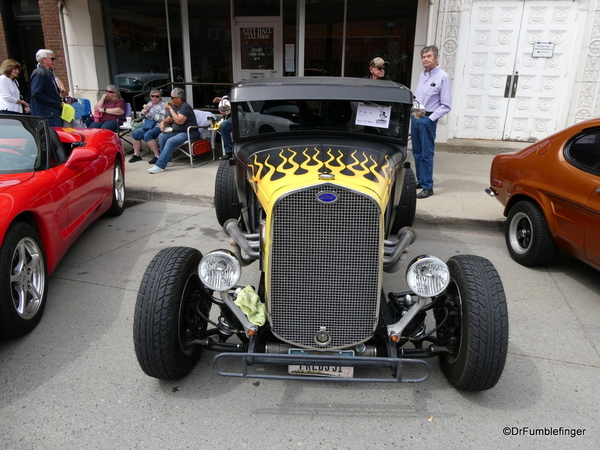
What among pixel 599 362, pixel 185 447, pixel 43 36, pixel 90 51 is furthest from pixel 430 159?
pixel 43 36

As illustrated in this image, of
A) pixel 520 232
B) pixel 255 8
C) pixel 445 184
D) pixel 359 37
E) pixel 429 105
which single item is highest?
pixel 255 8

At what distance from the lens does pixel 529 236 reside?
486 centimetres

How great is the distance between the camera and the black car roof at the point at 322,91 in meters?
Result: 3.59

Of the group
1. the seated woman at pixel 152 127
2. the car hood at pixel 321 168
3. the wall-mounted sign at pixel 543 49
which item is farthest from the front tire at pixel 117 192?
the wall-mounted sign at pixel 543 49

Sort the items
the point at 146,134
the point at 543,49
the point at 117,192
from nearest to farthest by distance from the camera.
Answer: the point at 117,192 < the point at 146,134 < the point at 543,49

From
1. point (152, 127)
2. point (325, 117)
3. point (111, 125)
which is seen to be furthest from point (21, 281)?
point (111, 125)

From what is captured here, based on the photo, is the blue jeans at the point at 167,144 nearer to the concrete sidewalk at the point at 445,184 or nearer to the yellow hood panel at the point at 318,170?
the concrete sidewalk at the point at 445,184

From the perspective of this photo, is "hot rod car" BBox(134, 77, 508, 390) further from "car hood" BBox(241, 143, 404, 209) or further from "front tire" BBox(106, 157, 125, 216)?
"front tire" BBox(106, 157, 125, 216)

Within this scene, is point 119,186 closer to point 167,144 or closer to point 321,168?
point 167,144

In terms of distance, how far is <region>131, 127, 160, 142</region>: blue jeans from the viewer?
8.70m

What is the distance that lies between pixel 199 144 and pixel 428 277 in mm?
6858

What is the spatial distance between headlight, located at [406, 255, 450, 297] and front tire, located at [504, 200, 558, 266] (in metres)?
2.41

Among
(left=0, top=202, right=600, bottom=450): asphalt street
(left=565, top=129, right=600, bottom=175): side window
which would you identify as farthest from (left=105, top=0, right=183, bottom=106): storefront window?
(left=565, top=129, right=600, bottom=175): side window

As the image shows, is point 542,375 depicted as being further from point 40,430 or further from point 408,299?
point 40,430
